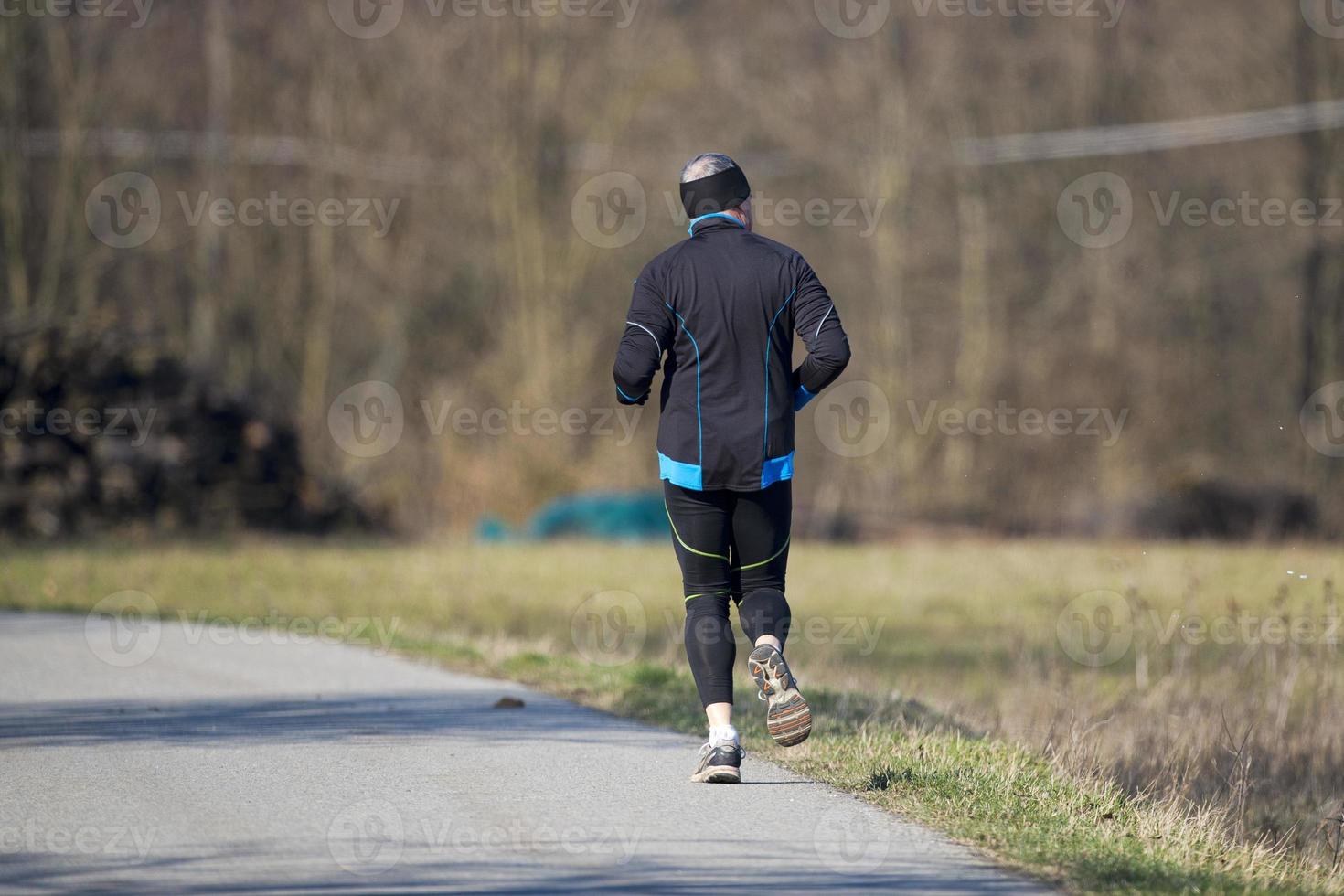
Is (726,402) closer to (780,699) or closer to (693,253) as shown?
(693,253)

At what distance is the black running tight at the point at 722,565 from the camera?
6.11 m

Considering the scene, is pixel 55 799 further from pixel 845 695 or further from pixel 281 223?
pixel 281 223

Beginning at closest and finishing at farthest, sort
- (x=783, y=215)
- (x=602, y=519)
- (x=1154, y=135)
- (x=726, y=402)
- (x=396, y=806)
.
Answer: (x=396, y=806), (x=726, y=402), (x=602, y=519), (x=1154, y=135), (x=783, y=215)

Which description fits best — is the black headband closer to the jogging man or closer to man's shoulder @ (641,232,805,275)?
the jogging man

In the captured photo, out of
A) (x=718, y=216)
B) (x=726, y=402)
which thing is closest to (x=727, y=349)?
(x=726, y=402)

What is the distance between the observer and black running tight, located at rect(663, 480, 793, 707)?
611 cm

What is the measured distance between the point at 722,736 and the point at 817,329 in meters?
1.46

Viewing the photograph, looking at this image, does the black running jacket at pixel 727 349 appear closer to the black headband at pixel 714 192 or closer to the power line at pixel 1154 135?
the black headband at pixel 714 192

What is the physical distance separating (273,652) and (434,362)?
25.9 metres

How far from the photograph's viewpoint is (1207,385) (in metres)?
32.8

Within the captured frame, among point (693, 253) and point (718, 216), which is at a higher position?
point (718, 216)

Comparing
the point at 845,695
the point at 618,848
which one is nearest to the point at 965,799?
the point at 618,848

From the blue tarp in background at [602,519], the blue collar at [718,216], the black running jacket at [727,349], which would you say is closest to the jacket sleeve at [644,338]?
the black running jacket at [727,349]

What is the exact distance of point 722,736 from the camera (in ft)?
19.8
